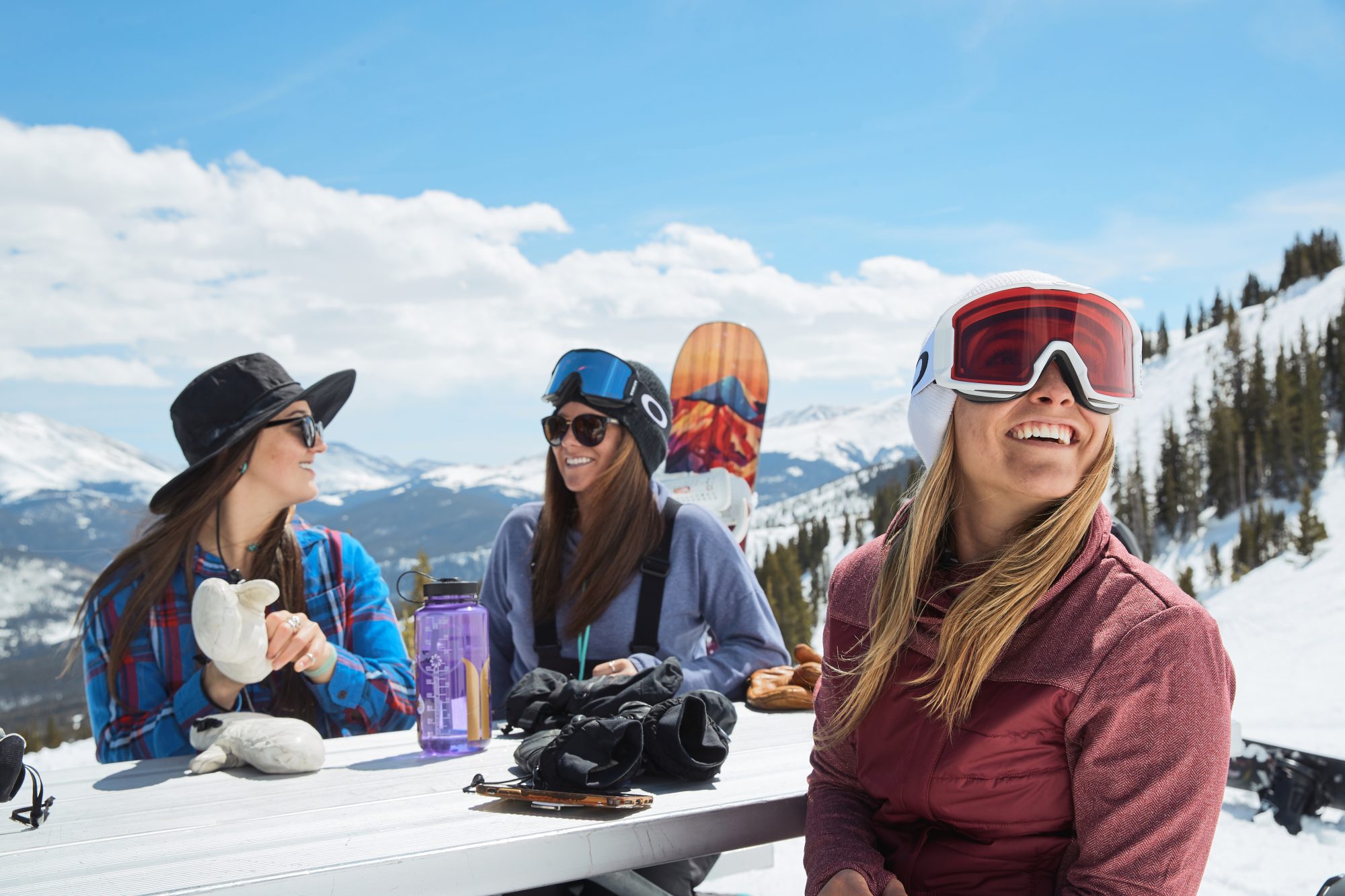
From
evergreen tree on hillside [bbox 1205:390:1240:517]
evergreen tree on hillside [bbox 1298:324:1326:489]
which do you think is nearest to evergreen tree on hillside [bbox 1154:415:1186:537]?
evergreen tree on hillside [bbox 1205:390:1240:517]

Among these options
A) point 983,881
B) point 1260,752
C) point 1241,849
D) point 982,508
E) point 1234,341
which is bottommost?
point 1241,849

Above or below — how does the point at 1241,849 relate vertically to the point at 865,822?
below

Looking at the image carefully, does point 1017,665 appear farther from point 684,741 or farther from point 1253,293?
point 1253,293

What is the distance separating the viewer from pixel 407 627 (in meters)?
35.6

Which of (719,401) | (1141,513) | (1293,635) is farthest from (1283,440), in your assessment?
(719,401)

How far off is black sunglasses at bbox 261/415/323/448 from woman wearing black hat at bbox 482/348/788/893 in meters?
0.74

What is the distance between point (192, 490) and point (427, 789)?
1.52 metres

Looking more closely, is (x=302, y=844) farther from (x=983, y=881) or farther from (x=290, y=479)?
(x=290, y=479)

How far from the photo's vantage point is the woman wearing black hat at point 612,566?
11.0ft

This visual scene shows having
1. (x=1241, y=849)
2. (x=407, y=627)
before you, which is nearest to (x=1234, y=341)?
(x=407, y=627)

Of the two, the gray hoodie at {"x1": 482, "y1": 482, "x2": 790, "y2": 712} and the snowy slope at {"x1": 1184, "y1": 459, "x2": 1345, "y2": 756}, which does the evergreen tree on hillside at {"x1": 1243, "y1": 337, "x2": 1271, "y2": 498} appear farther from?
the gray hoodie at {"x1": 482, "y1": 482, "x2": 790, "y2": 712}

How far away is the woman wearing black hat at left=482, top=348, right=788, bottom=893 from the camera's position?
335 cm

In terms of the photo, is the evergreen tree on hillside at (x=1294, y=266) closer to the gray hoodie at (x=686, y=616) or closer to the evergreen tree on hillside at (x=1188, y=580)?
the evergreen tree on hillside at (x=1188, y=580)

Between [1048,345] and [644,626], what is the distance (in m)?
1.88
